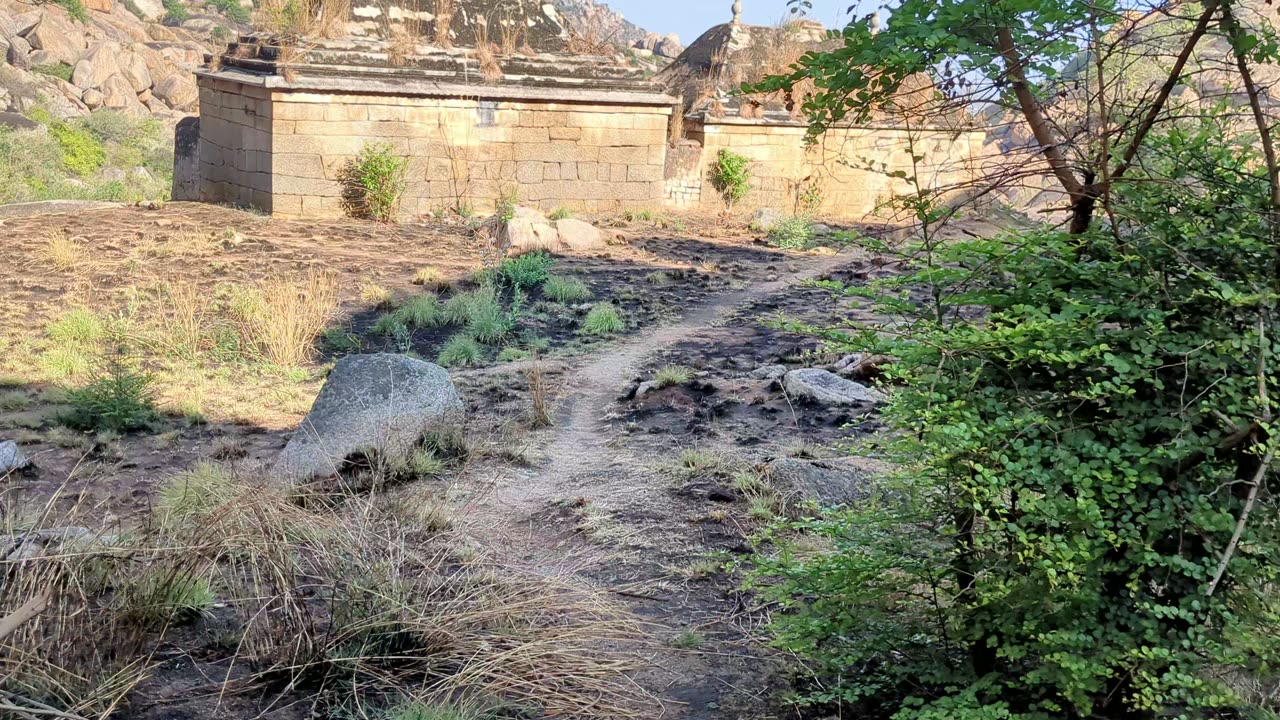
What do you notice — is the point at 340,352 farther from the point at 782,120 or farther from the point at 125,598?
the point at 782,120

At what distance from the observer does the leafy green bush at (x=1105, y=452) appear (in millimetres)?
2857

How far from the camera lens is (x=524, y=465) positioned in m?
A: 6.47

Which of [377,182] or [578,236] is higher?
[377,182]

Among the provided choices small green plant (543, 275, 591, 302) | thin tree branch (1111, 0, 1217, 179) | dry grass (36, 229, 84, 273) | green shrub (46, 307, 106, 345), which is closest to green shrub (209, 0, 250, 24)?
dry grass (36, 229, 84, 273)

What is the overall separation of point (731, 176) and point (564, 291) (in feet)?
27.9

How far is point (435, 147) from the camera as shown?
1670 centimetres

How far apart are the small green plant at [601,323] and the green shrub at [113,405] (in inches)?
164

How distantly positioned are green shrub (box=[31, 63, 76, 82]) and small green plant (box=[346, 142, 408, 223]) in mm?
42376

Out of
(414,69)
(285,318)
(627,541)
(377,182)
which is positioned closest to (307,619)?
(627,541)

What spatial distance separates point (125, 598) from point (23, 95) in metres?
51.0

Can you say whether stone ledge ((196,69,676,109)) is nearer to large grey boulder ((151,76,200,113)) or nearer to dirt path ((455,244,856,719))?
dirt path ((455,244,856,719))

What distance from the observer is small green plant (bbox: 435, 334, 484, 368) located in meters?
9.37

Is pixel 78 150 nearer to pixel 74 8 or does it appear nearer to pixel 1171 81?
pixel 74 8

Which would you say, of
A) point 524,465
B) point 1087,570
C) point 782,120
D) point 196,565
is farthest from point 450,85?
point 1087,570
